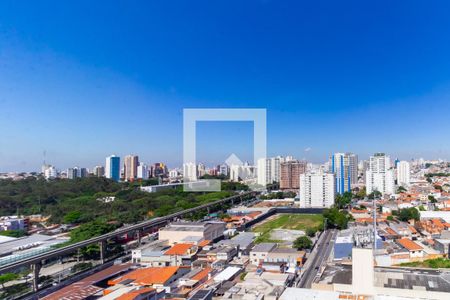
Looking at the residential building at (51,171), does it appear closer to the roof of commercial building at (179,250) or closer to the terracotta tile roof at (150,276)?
the roof of commercial building at (179,250)

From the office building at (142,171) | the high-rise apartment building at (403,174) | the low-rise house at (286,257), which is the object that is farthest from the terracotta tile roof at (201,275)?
the office building at (142,171)

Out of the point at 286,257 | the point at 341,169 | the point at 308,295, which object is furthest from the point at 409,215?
the point at 308,295

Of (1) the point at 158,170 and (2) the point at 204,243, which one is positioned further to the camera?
(1) the point at 158,170

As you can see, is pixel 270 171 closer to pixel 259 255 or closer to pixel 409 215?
pixel 409 215

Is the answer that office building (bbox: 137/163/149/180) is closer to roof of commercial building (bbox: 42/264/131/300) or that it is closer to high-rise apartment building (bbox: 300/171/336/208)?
high-rise apartment building (bbox: 300/171/336/208)

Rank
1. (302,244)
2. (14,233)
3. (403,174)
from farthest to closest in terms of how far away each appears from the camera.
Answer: (403,174) → (14,233) → (302,244)

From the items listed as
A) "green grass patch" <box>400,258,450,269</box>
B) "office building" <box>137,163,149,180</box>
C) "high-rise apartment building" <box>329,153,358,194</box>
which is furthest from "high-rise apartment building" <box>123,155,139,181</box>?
"green grass patch" <box>400,258,450,269</box>

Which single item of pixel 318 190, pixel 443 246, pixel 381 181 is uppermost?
pixel 381 181

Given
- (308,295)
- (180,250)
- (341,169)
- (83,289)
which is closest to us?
(308,295)
